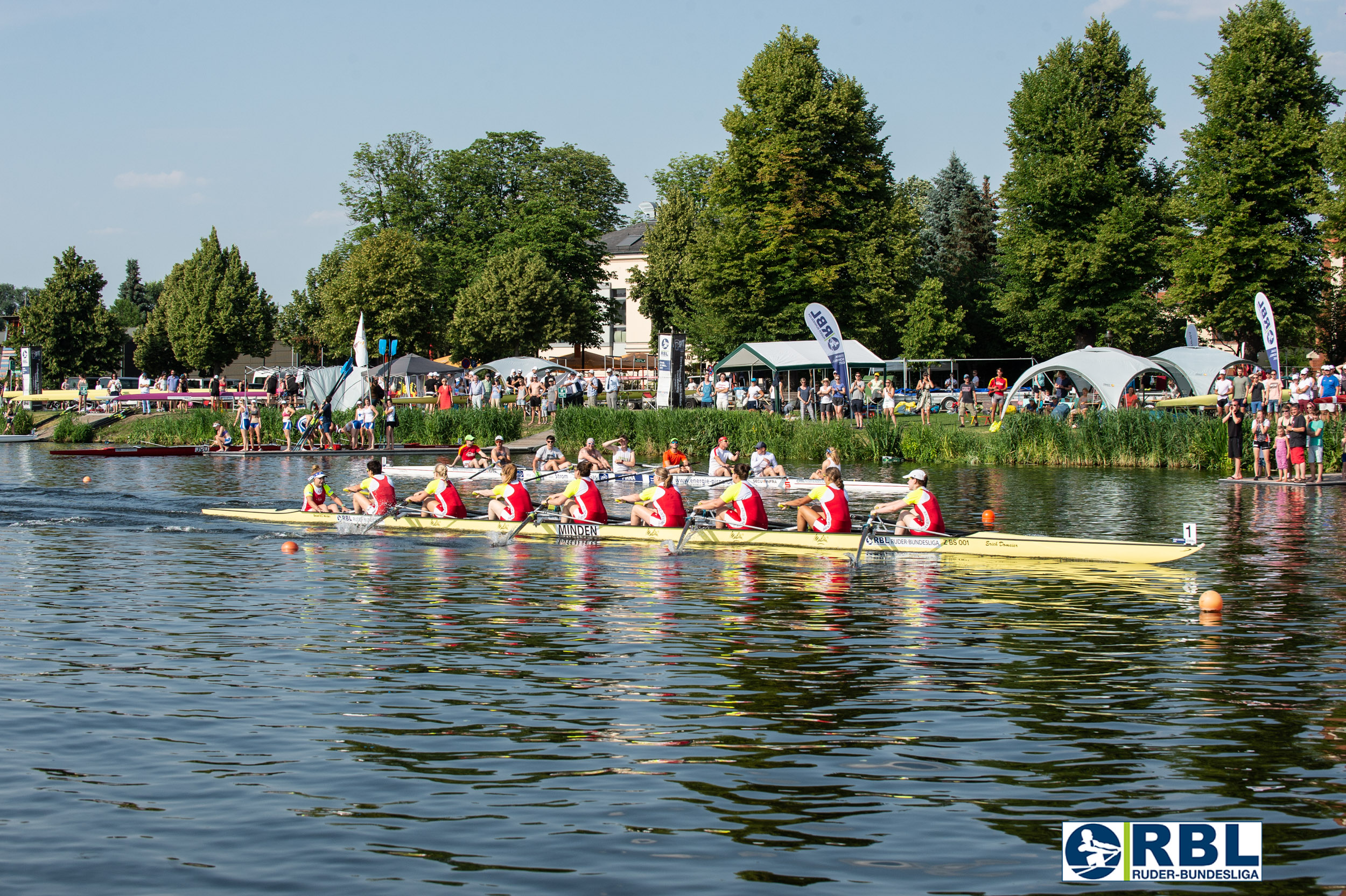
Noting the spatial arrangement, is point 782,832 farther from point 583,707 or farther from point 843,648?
point 843,648

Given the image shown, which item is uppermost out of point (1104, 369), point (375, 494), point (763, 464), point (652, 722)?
point (1104, 369)

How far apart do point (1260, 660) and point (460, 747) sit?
7689 millimetres

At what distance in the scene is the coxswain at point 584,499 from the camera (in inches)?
789

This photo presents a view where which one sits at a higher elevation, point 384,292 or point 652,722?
point 384,292

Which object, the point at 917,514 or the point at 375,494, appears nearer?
the point at 917,514

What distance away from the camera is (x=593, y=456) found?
27.8 metres

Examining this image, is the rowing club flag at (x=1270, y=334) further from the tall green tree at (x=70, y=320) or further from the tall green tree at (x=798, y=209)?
the tall green tree at (x=70, y=320)

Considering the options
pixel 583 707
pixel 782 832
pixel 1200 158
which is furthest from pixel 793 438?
pixel 782 832

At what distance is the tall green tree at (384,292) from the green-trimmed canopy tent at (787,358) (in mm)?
31123

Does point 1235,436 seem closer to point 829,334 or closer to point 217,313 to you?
point 829,334

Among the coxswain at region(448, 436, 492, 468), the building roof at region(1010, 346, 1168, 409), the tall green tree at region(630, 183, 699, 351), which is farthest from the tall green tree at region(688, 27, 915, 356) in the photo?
the coxswain at region(448, 436, 492, 468)

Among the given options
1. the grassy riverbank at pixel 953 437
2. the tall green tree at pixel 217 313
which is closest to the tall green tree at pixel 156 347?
the tall green tree at pixel 217 313

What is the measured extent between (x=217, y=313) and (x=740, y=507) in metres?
63.4

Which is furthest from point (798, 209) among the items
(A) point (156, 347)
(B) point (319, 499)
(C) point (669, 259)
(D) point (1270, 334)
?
(A) point (156, 347)
